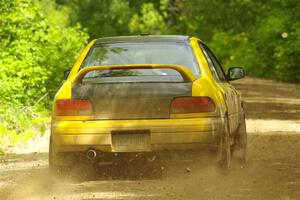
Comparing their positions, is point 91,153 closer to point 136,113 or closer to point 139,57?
point 136,113

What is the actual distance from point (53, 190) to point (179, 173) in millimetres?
1658

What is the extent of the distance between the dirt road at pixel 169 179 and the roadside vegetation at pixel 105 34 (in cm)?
268

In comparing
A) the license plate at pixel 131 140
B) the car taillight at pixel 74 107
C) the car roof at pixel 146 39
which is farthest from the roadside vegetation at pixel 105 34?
the license plate at pixel 131 140

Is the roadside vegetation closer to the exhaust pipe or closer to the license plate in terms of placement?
the exhaust pipe

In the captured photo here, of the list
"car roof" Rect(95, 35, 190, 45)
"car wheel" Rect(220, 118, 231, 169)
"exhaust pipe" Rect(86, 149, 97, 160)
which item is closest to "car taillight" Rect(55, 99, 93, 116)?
"exhaust pipe" Rect(86, 149, 97, 160)

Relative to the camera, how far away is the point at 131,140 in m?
8.66

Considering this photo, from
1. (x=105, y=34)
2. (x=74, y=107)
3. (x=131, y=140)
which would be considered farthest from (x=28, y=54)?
(x=105, y=34)

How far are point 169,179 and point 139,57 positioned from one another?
1394 mm

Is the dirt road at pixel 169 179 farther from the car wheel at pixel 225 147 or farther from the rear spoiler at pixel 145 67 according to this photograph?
the rear spoiler at pixel 145 67

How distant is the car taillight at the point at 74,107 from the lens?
8.78m

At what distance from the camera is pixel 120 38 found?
9.92 meters

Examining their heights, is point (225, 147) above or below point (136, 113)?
below

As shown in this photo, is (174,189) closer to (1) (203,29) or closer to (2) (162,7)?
(1) (203,29)

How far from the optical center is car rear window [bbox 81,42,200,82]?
29.9 ft
